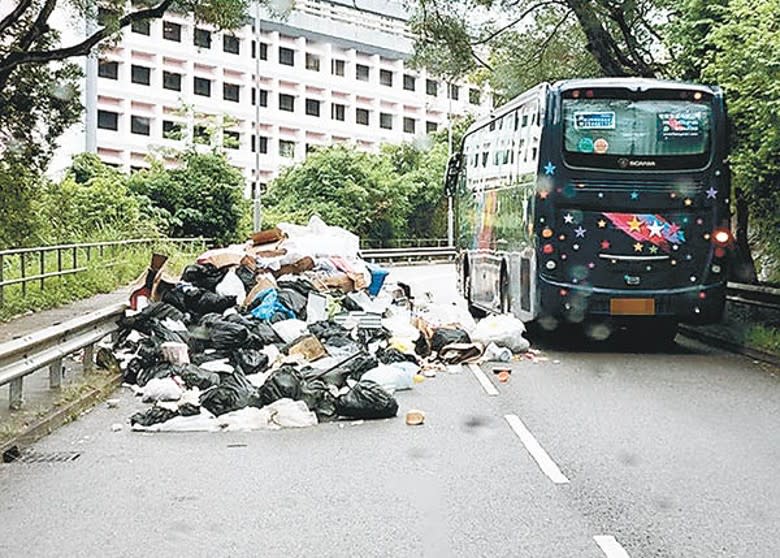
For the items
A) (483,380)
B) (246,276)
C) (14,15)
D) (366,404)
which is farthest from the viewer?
(14,15)

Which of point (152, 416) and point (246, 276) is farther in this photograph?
point (246, 276)

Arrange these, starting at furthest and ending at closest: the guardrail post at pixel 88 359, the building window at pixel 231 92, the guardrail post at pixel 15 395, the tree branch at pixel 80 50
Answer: the building window at pixel 231 92 → the tree branch at pixel 80 50 → the guardrail post at pixel 88 359 → the guardrail post at pixel 15 395

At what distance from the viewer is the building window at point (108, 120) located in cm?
6792

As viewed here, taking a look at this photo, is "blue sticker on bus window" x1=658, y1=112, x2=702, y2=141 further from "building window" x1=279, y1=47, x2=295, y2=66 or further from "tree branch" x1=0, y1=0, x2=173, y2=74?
"building window" x1=279, y1=47, x2=295, y2=66

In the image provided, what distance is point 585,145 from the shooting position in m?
16.3

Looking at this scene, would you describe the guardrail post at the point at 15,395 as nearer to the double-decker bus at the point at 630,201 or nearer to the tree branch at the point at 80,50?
the double-decker bus at the point at 630,201

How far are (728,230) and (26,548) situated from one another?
12.2 meters

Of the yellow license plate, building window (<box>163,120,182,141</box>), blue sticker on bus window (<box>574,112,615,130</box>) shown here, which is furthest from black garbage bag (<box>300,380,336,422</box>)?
building window (<box>163,120,182,141</box>)

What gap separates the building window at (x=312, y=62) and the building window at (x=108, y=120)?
15622 mm

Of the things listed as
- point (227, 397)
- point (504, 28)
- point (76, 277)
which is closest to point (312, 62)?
point (504, 28)

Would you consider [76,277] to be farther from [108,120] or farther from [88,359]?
[108,120]

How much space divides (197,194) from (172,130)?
61.1 ft

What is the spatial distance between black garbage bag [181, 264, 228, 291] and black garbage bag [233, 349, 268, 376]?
9.94ft

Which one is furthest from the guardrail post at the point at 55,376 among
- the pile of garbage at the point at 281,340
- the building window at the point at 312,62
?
the building window at the point at 312,62
